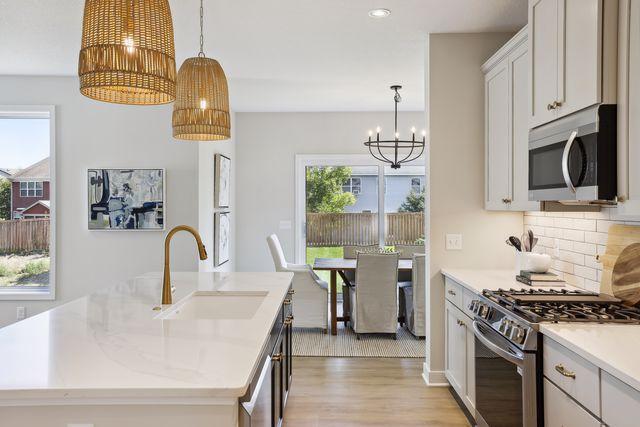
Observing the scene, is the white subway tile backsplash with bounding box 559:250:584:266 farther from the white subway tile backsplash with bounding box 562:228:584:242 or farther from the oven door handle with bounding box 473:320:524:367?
the oven door handle with bounding box 473:320:524:367

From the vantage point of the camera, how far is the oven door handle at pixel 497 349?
1979 mm

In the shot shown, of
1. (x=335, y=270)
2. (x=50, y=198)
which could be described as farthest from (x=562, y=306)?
(x=50, y=198)

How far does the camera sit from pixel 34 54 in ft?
13.0

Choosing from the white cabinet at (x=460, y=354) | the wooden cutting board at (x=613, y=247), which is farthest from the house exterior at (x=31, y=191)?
the wooden cutting board at (x=613, y=247)

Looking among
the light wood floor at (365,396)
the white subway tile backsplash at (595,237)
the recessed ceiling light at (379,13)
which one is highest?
the recessed ceiling light at (379,13)

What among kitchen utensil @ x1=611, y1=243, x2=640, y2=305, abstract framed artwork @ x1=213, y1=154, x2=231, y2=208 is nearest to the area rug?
abstract framed artwork @ x1=213, y1=154, x2=231, y2=208

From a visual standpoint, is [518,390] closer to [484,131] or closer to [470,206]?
[470,206]

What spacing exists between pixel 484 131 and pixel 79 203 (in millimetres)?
3679

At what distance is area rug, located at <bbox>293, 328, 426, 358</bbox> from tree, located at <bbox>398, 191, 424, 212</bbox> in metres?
1.99

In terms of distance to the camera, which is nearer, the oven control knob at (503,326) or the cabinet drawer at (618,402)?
the cabinet drawer at (618,402)

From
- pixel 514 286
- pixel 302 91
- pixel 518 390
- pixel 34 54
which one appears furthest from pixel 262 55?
pixel 518 390

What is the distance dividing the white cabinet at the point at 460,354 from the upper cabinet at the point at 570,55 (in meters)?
1.26

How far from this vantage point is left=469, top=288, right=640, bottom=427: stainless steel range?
1.92 metres

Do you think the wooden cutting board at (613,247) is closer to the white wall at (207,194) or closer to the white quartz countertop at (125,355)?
the white quartz countertop at (125,355)
